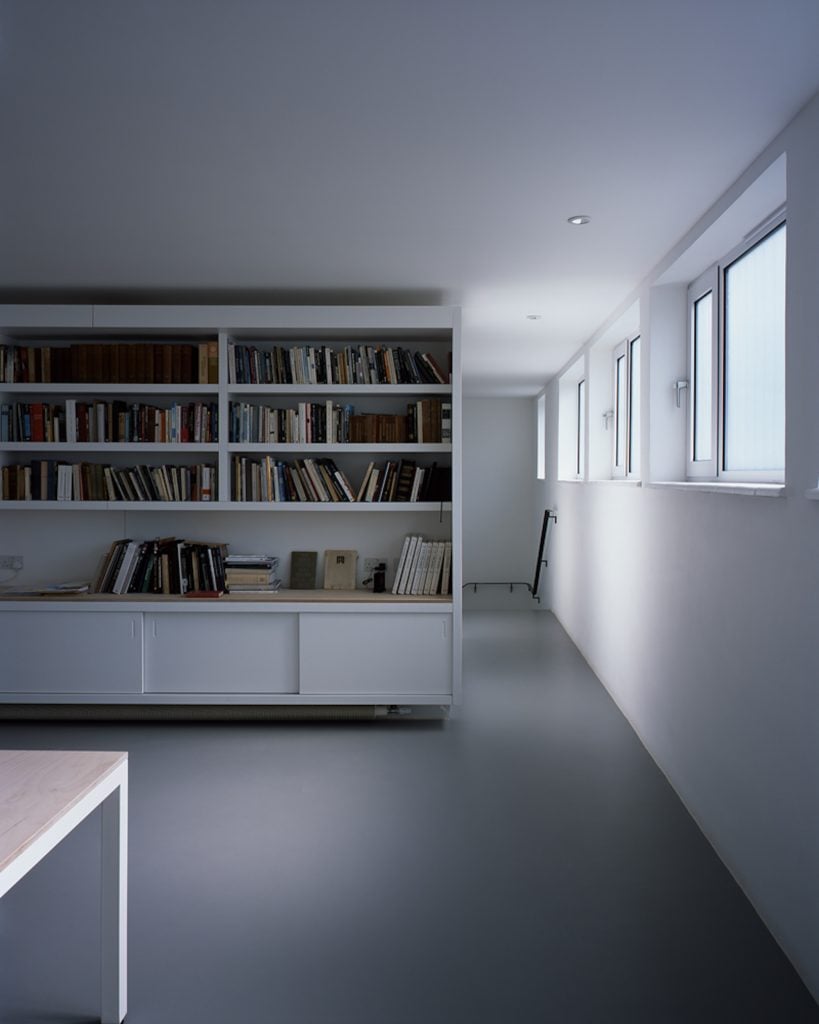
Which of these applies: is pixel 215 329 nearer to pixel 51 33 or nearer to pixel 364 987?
pixel 51 33

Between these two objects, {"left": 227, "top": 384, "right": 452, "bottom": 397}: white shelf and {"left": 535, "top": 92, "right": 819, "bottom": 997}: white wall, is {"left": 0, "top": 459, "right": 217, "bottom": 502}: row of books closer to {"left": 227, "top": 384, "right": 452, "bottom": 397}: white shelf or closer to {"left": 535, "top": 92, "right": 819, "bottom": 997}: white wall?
{"left": 227, "top": 384, "right": 452, "bottom": 397}: white shelf

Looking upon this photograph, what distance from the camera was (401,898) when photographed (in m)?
2.88

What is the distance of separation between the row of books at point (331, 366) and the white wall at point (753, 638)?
4.38 ft

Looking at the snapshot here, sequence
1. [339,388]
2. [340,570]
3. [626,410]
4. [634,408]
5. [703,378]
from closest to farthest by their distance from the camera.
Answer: [703,378] < [339,388] < [340,570] < [634,408] < [626,410]

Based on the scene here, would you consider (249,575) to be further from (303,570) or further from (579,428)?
(579,428)

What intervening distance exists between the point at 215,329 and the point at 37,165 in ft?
6.52

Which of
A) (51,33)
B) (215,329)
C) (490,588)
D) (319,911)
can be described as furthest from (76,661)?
(490,588)

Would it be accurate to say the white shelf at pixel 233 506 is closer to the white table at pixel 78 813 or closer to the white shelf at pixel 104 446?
the white shelf at pixel 104 446

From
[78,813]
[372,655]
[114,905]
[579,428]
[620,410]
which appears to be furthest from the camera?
[579,428]

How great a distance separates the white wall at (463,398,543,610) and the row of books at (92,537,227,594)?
6414mm

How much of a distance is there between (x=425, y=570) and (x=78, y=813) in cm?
336

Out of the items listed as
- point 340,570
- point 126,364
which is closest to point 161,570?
point 340,570

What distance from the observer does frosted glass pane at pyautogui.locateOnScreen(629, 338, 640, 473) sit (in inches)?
226

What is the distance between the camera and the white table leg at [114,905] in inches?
85.2
